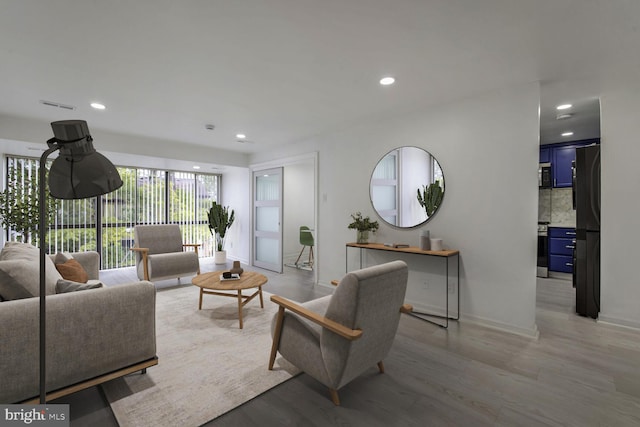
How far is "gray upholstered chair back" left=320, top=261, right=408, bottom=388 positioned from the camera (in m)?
1.66

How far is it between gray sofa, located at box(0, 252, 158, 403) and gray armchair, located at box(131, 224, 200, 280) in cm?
256

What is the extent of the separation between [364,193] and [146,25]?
2963 mm

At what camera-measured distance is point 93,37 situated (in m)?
2.10

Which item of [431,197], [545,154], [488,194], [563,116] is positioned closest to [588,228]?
[488,194]

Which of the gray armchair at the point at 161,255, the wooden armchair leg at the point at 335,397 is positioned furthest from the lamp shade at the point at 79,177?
the gray armchair at the point at 161,255

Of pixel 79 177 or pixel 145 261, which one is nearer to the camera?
pixel 79 177

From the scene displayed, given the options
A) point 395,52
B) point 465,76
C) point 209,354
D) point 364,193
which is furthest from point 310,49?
point 209,354

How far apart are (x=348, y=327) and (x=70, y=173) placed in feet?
4.81

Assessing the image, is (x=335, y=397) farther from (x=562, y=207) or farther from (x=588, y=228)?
(x=562, y=207)

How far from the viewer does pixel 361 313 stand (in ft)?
5.52

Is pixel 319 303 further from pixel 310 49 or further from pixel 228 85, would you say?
pixel 228 85

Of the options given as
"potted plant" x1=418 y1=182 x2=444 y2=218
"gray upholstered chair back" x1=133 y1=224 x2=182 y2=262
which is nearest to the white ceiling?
"potted plant" x1=418 y1=182 x2=444 y2=218

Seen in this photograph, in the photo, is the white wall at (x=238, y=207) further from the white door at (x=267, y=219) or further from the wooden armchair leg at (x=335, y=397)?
the wooden armchair leg at (x=335, y=397)

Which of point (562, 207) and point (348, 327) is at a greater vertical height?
point (562, 207)
